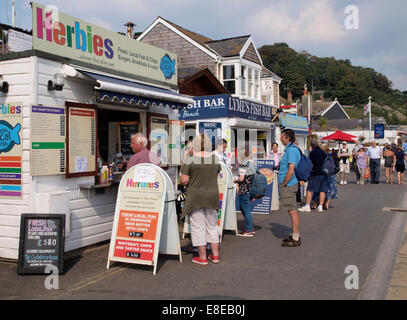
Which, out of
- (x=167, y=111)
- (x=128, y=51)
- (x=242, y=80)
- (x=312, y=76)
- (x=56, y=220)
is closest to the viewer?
(x=56, y=220)

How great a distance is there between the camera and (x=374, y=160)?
17719 millimetres

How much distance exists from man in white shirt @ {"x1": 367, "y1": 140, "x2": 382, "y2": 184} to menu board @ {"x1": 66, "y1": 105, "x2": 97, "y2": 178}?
546 inches

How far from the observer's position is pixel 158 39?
23.0 meters

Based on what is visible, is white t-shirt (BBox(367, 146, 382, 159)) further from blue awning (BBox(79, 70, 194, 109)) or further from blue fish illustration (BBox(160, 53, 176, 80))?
blue awning (BBox(79, 70, 194, 109))

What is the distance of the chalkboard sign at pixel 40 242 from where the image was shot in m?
5.39

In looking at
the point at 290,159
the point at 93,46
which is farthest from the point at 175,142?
the point at 290,159

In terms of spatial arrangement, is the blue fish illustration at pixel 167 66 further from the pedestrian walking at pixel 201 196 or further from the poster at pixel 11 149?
the poster at pixel 11 149

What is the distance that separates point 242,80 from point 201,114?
29.3 feet

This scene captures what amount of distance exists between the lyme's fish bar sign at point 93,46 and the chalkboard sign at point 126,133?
1087 mm

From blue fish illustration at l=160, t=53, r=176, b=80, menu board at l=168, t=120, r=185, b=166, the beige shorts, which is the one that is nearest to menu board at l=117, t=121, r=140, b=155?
menu board at l=168, t=120, r=185, b=166

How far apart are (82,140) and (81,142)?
41 millimetres

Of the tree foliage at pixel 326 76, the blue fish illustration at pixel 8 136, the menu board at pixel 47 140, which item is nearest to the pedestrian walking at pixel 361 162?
the menu board at pixel 47 140
